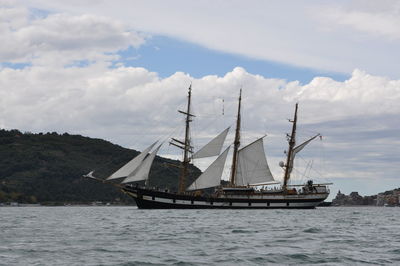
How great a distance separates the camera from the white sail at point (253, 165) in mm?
118062

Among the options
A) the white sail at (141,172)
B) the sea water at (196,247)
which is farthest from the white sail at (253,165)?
the sea water at (196,247)

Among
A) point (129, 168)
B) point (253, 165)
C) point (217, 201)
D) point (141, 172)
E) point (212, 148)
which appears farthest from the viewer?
point (253, 165)

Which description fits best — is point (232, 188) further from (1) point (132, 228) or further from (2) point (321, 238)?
(2) point (321, 238)

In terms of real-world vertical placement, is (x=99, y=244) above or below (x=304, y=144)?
below

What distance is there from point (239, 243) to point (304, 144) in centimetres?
8201

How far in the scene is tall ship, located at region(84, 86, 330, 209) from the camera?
4471 inches

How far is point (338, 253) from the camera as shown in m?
38.9

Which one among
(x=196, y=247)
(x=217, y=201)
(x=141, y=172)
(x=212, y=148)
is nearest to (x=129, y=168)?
(x=141, y=172)

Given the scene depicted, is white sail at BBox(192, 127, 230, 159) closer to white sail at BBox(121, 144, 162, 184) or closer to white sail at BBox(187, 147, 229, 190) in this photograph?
white sail at BBox(187, 147, 229, 190)

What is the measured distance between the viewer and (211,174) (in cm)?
11525

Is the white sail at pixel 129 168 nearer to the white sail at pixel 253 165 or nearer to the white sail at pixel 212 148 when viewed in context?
the white sail at pixel 212 148

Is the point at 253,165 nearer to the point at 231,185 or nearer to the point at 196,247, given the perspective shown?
the point at 231,185

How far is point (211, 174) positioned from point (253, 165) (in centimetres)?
857

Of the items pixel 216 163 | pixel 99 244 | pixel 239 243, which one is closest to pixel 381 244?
pixel 239 243
